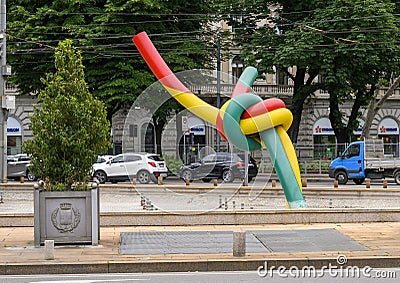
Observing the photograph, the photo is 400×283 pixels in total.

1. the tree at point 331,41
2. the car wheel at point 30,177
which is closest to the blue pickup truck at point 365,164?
the tree at point 331,41

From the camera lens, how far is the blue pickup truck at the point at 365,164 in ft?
124

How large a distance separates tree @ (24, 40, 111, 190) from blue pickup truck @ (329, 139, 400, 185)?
81.1ft

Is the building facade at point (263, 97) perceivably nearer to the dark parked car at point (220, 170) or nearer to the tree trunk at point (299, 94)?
the tree trunk at point (299, 94)

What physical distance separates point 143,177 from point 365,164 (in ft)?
39.7

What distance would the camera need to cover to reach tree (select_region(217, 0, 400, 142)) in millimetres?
39062

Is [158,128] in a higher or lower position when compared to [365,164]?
higher

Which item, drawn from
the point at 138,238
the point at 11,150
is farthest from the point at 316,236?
the point at 11,150

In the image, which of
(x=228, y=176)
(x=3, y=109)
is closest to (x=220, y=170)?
(x=228, y=176)

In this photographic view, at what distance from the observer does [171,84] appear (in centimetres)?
2247

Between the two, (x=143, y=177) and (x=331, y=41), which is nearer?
(x=143, y=177)

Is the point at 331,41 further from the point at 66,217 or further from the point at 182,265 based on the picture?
the point at 182,265

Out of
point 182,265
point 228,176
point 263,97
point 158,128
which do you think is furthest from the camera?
point 263,97

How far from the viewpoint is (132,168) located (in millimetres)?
35844

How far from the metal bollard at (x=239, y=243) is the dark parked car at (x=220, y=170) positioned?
20711 millimetres
